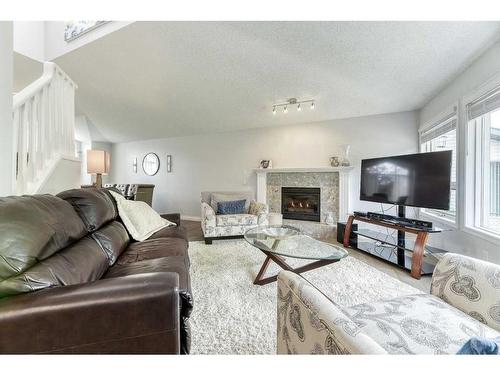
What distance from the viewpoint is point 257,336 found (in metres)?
1.37

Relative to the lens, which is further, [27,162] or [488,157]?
[488,157]

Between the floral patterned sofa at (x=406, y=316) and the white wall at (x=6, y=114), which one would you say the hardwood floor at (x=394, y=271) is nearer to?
the floral patterned sofa at (x=406, y=316)

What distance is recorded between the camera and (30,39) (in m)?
3.40

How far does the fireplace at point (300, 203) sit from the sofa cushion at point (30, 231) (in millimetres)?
3877

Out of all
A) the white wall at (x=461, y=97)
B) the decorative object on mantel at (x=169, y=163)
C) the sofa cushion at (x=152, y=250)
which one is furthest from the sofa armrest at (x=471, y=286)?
the decorative object on mantel at (x=169, y=163)

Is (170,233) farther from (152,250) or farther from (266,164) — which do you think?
(266,164)

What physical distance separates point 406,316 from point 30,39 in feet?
18.5

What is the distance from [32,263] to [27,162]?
1.50 m

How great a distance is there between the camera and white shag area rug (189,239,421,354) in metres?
1.34

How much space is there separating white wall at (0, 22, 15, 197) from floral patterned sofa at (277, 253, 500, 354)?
187 centimetres
